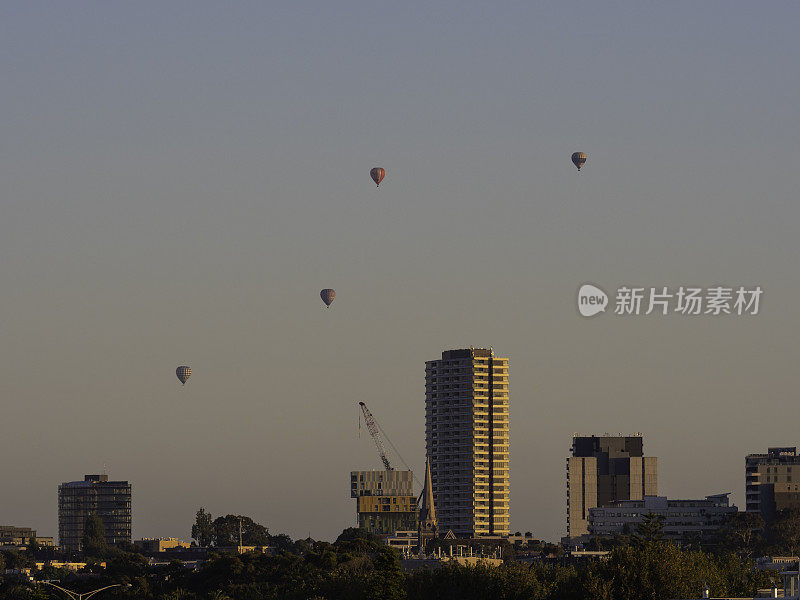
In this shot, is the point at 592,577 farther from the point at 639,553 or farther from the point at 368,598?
the point at 368,598

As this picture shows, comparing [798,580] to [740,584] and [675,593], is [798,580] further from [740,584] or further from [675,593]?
[740,584]

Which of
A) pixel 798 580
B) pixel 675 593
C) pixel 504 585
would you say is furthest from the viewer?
pixel 504 585

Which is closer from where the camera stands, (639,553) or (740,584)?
(639,553)

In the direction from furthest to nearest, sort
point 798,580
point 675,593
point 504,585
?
1. point 504,585
2. point 675,593
3. point 798,580

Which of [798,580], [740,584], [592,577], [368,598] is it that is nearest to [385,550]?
[368,598]

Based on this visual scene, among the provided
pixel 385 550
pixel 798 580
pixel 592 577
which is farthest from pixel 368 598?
pixel 798 580

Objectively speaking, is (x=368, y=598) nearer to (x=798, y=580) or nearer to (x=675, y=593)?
(x=675, y=593)

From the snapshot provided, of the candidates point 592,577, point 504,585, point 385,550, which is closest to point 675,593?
point 592,577
